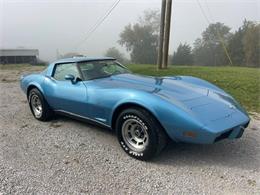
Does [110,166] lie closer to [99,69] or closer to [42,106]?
[99,69]

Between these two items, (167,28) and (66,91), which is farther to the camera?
(167,28)

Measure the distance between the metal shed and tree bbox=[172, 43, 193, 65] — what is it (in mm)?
20658

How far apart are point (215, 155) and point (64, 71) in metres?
2.83

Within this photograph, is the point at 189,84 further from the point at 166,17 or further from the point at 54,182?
the point at 166,17

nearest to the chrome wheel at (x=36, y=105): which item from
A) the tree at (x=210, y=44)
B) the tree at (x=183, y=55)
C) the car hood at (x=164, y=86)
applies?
the car hood at (x=164, y=86)

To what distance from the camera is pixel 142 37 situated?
54.9 m

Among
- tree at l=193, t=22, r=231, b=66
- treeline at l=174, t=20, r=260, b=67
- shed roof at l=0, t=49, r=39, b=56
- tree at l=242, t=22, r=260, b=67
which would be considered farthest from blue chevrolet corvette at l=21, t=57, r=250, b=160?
tree at l=193, t=22, r=231, b=66

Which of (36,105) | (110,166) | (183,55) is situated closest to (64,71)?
(36,105)

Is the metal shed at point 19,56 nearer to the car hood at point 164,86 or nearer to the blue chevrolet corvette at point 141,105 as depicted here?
the blue chevrolet corvette at point 141,105

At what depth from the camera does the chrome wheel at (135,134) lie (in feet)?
11.3

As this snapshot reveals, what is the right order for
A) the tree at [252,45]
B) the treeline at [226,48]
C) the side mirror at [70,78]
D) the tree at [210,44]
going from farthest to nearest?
1. the tree at [210,44]
2. the treeline at [226,48]
3. the tree at [252,45]
4. the side mirror at [70,78]

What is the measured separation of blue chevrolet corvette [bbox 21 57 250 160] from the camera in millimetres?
3180

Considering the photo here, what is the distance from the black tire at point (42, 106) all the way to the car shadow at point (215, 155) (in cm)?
237

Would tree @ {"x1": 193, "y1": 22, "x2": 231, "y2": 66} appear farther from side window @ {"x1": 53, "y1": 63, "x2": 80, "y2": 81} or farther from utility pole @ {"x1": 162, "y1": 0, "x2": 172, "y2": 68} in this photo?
side window @ {"x1": 53, "y1": 63, "x2": 80, "y2": 81}
